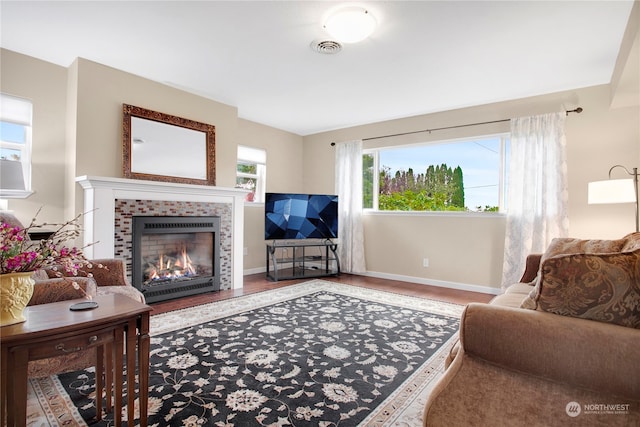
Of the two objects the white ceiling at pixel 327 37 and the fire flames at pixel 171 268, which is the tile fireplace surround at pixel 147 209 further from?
the white ceiling at pixel 327 37

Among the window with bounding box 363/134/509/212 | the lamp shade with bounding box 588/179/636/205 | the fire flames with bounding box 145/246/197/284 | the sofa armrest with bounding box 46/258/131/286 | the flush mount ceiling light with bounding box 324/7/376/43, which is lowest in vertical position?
the fire flames with bounding box 145/246/197/284

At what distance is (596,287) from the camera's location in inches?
43.9

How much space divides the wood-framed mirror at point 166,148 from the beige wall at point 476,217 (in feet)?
7.68

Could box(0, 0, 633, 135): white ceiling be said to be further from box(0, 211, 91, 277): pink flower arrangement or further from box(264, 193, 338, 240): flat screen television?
box(0, 211, 91, 277): pink flower arrangement

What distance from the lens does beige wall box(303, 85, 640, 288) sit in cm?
354

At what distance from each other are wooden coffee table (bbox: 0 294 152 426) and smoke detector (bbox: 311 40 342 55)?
244 cm

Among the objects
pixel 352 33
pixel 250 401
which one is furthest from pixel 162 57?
pixel 250 401

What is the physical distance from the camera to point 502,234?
167 inches

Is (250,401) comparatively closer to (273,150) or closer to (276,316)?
(276,316)

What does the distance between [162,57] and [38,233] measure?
1.94 meters

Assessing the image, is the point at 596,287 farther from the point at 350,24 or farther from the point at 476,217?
the point at 476,217

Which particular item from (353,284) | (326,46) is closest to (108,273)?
(326,46)

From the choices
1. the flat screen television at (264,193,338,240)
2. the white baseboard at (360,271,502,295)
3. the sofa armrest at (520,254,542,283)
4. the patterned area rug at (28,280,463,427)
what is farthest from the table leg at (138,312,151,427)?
the white baseboard at (360,271,502,295)

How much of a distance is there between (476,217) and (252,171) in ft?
11.4
